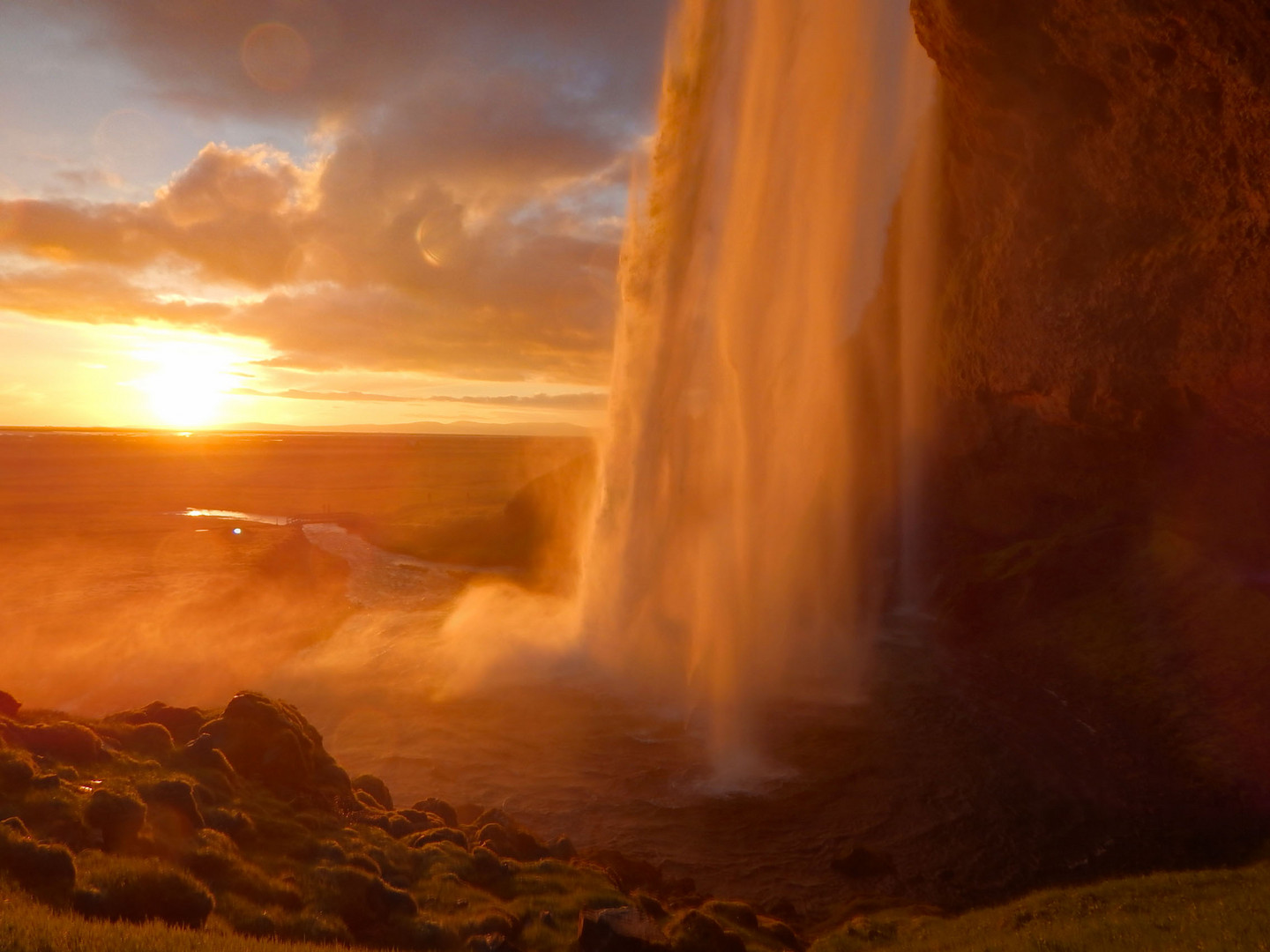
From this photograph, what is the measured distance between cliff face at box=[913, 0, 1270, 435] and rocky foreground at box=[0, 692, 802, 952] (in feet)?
67.6

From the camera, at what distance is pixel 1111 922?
12156 millimetres

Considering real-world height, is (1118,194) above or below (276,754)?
above

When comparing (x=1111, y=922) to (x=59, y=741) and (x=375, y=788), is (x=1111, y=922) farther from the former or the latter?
(x=59, y=741)

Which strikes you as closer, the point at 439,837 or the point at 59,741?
the point at 59,741

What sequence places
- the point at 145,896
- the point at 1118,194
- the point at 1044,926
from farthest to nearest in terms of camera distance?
the point at 1118,194 → the point at 1044,926 → the point at 145,896

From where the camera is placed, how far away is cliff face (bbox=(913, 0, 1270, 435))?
2034 centimetres

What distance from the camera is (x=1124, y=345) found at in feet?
89.1

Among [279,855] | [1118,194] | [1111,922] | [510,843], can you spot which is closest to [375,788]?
[510,843]

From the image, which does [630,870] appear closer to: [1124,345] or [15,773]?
[15,773]

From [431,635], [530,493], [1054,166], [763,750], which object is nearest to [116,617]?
[431,635]

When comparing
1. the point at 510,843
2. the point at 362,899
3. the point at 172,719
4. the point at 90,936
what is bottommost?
the point at 510,843

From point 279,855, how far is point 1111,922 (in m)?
12.8

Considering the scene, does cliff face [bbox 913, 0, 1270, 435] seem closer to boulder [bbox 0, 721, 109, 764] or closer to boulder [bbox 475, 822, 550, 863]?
boulder [bbox 475, 822, 550, 863]

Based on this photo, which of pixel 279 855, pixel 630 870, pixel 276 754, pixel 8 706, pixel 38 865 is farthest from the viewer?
pixel 630 870
